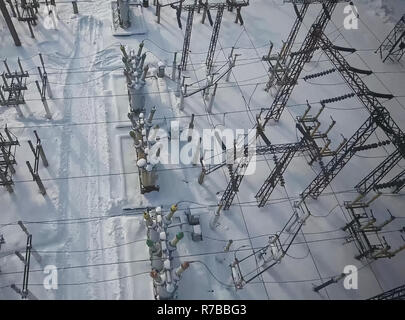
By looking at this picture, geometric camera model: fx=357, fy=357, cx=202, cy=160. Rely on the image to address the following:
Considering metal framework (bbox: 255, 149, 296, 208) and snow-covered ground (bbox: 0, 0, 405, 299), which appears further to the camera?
metal framework (bbox: 255, 149, 296, 208)

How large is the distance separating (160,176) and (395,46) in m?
29.1

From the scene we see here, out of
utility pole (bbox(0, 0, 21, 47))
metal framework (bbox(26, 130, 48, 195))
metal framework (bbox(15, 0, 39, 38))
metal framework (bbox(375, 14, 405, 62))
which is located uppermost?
metal framework (bbox(15, 0, 39, 38))

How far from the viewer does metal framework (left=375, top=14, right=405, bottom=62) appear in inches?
1487

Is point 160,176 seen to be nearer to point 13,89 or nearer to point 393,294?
point 13,89

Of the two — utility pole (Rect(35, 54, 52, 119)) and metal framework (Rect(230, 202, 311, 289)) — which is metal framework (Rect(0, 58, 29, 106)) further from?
metal framework (Rect(230, 202, 311, 289))

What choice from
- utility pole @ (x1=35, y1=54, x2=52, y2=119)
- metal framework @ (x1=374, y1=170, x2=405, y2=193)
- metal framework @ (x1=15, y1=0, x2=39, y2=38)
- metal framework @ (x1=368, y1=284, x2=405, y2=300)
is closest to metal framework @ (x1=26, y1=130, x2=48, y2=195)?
utility pole @ (x1=35, y1=54, x2=52, y2=119)

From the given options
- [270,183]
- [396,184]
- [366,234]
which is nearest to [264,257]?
[270,183]

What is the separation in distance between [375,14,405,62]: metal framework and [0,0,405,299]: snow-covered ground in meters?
0.92

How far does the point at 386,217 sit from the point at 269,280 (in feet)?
35.7

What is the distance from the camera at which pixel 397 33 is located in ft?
128

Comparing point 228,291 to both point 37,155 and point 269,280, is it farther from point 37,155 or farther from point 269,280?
point 37,155

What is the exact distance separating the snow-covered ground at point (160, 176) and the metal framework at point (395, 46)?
3.01ft

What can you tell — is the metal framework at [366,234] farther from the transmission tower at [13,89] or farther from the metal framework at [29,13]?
the metal framework at [29,13]

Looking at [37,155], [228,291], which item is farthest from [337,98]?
[37,155]
